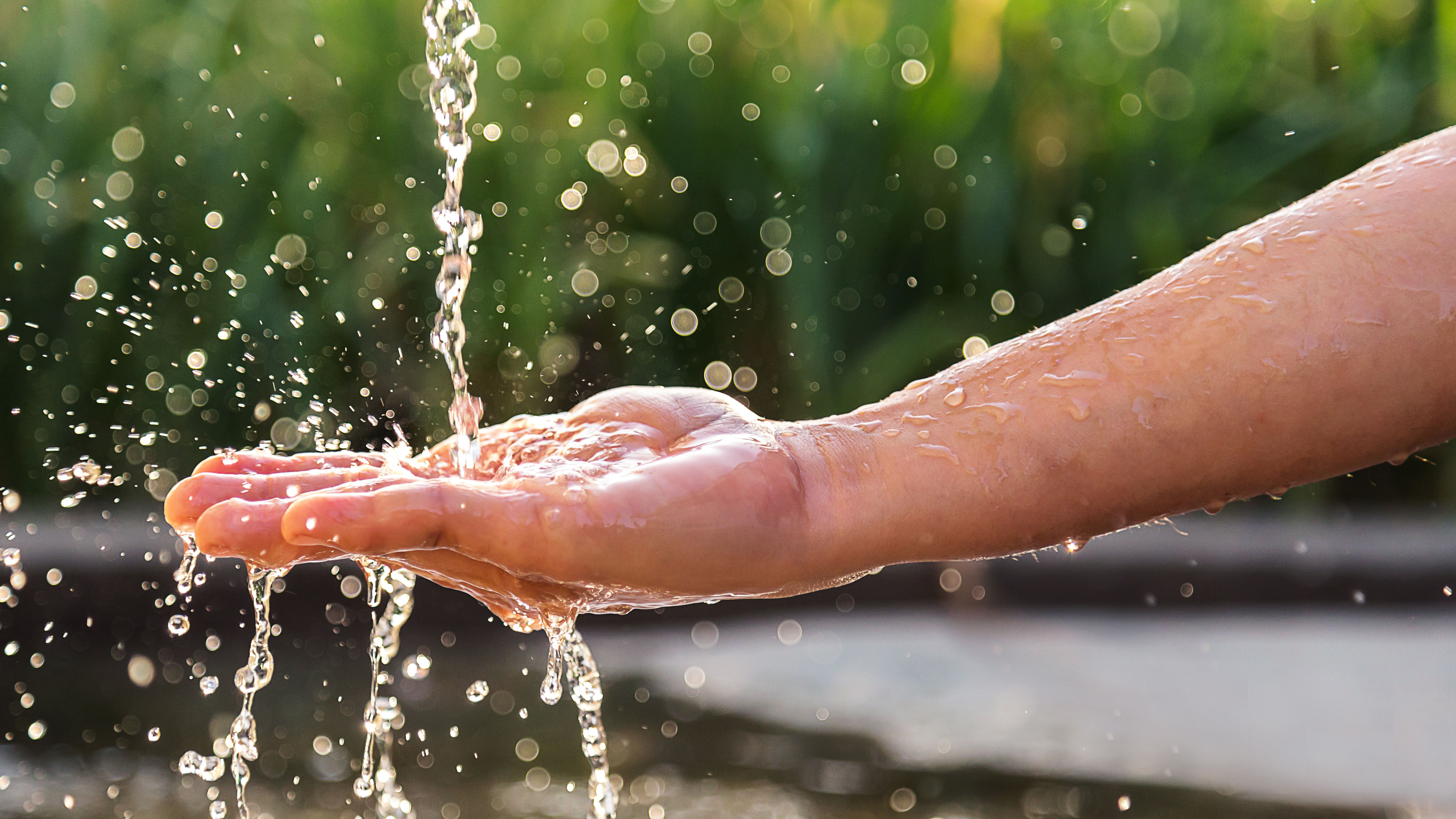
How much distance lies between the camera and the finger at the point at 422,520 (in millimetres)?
814

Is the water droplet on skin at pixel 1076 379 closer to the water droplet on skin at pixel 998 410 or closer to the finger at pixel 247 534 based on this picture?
the water droplet on skin at pixel 998 410

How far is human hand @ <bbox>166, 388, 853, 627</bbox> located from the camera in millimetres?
847

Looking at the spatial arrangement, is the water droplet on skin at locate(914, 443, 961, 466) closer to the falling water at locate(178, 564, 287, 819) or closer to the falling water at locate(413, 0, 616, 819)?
the falling water at locate(413, 0, 616, 819)

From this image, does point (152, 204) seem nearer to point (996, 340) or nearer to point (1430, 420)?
point (996, 340)

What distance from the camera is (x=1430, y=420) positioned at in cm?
93

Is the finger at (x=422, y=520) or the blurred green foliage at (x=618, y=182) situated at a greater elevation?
Result: the blurred green foliage at (x=618, y=182)

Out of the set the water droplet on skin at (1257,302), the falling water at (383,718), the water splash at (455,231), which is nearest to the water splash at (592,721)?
the falling water at (383,718)

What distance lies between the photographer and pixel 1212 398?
3.12 ft

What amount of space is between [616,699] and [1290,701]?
1114 mm

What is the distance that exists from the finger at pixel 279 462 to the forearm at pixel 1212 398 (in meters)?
0.42

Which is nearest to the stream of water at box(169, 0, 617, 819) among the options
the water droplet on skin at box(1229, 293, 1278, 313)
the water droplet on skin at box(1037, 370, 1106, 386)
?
the water droplet on skin at box(1037, 370, 1106, 386)

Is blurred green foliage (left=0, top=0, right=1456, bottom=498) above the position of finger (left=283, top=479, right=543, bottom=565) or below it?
above

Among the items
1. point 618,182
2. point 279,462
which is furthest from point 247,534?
point 618,182

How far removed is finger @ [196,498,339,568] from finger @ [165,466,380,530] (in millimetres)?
91
